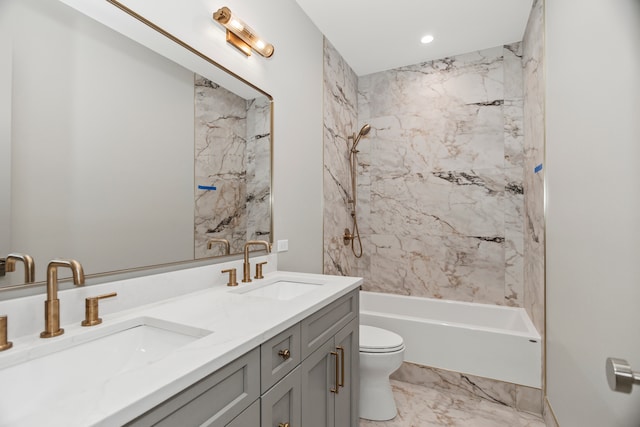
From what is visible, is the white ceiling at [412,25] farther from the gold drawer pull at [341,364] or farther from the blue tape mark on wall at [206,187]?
the gold drawer pull at [341,364]

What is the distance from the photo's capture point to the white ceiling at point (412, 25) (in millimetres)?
2232

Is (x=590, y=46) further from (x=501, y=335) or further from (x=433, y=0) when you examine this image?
(x=501, y=335)

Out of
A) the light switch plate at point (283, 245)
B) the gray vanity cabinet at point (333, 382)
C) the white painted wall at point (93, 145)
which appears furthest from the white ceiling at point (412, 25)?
the gray vanity cabinet at point (333, 382)

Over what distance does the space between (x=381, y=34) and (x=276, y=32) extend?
103 cm

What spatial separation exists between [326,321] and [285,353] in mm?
333

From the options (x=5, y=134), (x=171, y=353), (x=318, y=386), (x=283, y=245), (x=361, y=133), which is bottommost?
(x=318, y=386)

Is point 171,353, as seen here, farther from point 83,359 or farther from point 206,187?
point 206,187

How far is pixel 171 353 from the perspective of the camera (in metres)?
0.73

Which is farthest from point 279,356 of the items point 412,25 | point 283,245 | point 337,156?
point 412,25

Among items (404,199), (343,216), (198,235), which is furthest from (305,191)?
(404,199)

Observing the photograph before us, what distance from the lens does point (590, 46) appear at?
1185 millimetres

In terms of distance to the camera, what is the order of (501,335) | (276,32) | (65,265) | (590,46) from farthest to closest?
(501,335)
(276,32)
(590,46)
(65,265)

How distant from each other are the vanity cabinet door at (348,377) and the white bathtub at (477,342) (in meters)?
0.92

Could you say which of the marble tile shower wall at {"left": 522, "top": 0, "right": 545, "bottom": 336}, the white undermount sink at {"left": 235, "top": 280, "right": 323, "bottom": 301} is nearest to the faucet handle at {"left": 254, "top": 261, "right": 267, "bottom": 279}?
the white undermount sink at {"left": 235, "top": 280, "right": 323, "bottom": 301}
